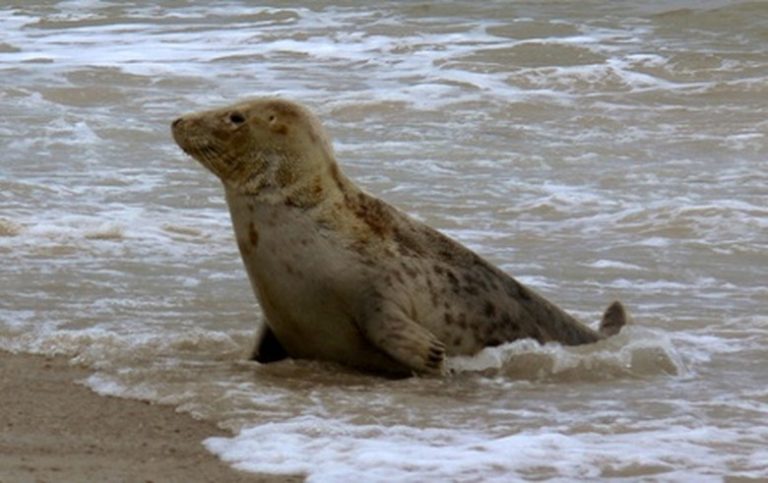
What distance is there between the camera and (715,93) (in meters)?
15.7

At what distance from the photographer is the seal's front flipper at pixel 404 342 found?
252 inches

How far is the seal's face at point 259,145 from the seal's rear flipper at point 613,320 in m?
1.29

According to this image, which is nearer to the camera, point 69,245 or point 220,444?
point 220,444

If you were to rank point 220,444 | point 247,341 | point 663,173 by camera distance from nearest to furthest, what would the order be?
point 220,444
point 247,341
point 663,173

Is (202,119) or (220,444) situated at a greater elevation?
(202,119)

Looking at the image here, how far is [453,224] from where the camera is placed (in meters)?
9.90

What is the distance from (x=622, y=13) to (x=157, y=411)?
17.4 meters

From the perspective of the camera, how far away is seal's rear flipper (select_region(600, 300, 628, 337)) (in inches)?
280

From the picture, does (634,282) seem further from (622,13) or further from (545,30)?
(622,13)

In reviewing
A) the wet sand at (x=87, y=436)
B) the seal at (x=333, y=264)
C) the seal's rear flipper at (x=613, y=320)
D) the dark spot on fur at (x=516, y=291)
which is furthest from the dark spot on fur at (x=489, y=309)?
the wet sand at (x=87, y=436)

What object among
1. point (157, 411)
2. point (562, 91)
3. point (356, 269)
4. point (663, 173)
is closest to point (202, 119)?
point (356, 269)

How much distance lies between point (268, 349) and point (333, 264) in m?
0.43

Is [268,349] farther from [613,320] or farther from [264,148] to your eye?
[613,320]

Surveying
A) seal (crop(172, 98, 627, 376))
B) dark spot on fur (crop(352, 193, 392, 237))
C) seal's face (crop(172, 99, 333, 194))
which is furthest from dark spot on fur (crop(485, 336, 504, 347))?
seal's face (crop(172, 99, 333, 194))
